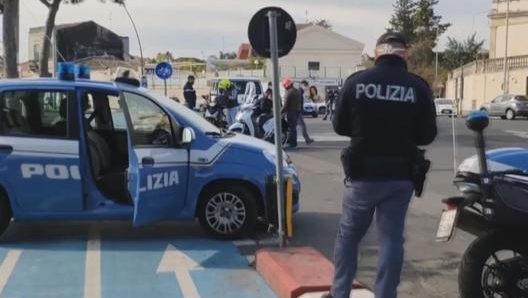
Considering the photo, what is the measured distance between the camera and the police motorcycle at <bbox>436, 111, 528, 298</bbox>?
4.99 m

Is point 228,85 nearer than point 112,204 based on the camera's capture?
No

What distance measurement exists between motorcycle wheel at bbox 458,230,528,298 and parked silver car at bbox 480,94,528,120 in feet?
121

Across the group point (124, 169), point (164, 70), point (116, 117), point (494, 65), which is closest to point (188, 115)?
point (124, 169)

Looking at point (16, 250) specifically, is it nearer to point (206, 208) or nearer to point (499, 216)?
point (206, 208)

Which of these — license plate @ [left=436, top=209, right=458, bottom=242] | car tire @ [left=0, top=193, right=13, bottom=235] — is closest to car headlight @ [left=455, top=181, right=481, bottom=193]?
license plate @ [left=436, top=209, right=458, bottom=242]

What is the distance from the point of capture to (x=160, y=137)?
786 centimetres

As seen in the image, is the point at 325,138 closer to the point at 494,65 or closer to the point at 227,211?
the point at 227,211

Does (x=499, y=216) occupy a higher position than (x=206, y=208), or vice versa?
(x=499, y=216)

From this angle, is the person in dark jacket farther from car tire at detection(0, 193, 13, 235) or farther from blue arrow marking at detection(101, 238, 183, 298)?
car tire at detection(0, 193, 13, 235)

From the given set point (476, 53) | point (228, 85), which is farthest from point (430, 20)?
point (228, 85)

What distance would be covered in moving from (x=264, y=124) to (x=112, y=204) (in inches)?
403

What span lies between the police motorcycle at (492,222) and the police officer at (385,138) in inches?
17.3

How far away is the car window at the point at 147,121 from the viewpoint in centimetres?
781

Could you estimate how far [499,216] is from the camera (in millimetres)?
4984
